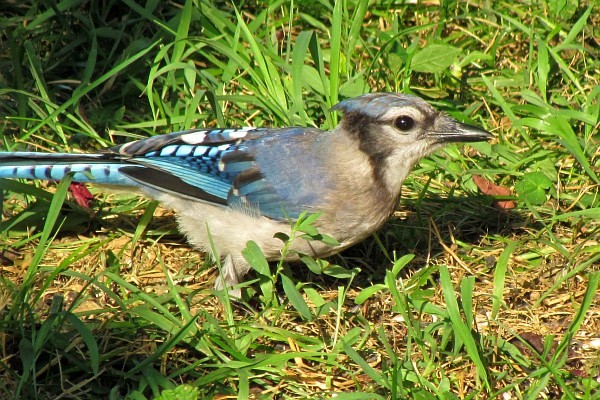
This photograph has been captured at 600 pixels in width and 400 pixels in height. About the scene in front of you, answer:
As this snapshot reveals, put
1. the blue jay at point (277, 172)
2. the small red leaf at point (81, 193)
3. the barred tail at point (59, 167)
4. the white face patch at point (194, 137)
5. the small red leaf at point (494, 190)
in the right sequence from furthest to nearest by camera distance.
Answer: the small red leaf at point (494, 190) < the small red leaf at point (81, 193) < the white face patch at point (194, 137) < the barred tail at point (59, 167) < the blue jay at point (277, 172)

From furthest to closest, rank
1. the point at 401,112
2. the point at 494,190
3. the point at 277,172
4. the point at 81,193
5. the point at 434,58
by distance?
the point at 434,58 < the point at 494,190 < the point at 81,193 < the point at 277,172 < the point at 401,112

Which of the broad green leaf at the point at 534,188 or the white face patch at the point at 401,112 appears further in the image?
the broad green leaf at the point at 534,188

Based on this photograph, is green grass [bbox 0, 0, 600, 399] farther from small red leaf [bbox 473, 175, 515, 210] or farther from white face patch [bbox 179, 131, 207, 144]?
white face patch [bbox 179, 131, 207, 144]

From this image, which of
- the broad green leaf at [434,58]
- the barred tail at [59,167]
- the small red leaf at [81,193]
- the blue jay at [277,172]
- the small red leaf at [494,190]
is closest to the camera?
the blue jay at [277,172]

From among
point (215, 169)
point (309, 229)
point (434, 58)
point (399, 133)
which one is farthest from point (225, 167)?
point (434, 58)

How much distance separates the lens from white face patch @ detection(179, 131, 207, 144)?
181 inches

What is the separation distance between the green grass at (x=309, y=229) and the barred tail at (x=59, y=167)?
0.38 ft

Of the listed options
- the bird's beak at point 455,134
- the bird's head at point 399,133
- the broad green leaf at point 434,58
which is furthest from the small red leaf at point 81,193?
the broad green leaf at point 434,58

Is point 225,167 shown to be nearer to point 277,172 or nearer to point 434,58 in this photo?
point 277,172

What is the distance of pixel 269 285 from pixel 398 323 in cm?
58

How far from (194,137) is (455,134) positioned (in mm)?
1208

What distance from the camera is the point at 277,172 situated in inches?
174

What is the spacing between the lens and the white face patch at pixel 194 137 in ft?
15.1

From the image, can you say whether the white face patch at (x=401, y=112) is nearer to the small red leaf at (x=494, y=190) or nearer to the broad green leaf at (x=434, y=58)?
the small red leaf at (x=494, y=190)
